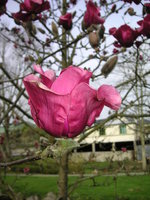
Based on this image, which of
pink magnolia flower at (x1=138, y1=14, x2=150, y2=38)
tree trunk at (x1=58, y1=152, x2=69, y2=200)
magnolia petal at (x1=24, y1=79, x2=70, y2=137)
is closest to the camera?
magnolia petal at (x1=24, y1=79, x2=70, y2=137)

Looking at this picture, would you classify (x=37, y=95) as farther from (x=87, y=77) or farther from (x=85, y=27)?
(x=85, y=27)

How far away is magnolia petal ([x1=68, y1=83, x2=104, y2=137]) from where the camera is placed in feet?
1.69

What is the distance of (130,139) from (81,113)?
27.5m

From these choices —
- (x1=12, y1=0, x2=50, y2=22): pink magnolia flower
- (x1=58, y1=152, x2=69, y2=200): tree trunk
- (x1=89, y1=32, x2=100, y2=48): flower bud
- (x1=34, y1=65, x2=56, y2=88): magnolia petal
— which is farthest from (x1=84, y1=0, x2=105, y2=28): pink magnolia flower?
(x1=58, y1=152, x2=69, y2=200): tree trunk

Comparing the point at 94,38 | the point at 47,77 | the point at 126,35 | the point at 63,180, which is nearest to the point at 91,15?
the point at 94,38

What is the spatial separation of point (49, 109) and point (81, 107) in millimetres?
71

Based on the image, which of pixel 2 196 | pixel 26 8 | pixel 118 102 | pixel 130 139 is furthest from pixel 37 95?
pixel 130 139

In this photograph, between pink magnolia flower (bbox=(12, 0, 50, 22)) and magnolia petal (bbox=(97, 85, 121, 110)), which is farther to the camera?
pink magnolia flower (bbox=(12, 0, 50, 22))

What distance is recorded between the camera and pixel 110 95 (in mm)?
526

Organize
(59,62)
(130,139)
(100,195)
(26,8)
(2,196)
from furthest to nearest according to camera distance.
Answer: (130,139), (100,195), (59,62), (2,196), (26,8)

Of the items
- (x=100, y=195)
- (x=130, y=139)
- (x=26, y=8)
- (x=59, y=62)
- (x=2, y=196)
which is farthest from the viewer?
(x=130, y=139)

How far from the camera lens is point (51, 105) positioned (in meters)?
0.52

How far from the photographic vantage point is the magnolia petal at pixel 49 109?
A: 0.51 meters

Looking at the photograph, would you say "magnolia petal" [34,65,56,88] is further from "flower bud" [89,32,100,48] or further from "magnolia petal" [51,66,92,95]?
"flower bud" [89,32,100,48]
